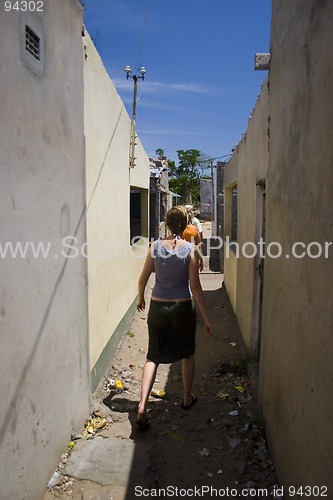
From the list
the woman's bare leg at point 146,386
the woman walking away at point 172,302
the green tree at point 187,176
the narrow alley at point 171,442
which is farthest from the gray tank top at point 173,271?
the green tree at point 187,176

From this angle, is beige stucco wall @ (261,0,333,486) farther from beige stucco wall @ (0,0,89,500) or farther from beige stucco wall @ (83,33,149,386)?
beige stucco wall @ (83,33,149,386)

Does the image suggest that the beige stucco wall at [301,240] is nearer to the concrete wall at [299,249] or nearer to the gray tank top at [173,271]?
the concrete wall at [299,249]

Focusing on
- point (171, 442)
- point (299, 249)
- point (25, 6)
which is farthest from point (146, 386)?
point (25, 6)

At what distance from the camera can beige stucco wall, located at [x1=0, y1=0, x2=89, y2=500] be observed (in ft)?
5.96

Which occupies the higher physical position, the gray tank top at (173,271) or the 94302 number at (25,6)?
the 94302 number at (25,6)

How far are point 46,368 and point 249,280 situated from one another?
2.81 metres

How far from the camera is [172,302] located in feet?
10.6

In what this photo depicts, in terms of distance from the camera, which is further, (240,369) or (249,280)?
(249,280)

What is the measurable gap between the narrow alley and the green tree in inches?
1295

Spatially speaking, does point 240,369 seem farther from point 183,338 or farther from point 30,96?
point 30,96

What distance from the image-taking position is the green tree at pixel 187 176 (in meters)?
37.2

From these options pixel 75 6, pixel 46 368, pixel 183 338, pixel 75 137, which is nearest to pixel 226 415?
pixel 183 338

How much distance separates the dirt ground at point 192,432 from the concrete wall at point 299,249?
0.85ft

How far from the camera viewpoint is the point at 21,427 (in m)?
1.97
